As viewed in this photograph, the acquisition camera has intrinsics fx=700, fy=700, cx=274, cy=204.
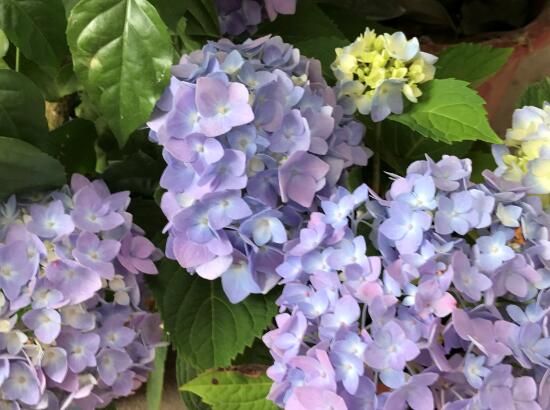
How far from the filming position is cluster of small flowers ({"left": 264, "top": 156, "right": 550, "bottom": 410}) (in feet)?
1.48

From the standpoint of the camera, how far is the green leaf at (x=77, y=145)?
71 centimetres

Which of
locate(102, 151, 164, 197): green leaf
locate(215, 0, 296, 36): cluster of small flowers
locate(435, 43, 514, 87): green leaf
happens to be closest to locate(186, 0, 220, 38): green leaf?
locate(215, 0, 296, 36): cluster of small flowers

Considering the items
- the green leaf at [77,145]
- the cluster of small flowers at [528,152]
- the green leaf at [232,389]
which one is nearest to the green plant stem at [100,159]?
the green leaf at [77,145]

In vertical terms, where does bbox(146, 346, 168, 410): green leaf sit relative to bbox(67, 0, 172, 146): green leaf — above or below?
below

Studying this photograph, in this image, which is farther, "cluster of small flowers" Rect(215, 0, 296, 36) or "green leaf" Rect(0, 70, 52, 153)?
"cluster of small flowers" Rect(215, 0, 296, 36)

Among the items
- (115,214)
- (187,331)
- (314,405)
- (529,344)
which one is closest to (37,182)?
(115,214)

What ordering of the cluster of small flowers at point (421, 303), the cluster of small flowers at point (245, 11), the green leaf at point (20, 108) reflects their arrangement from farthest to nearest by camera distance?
the cluster of small flowers at point (245, 11) → the green leaf at point (20, 108) → the cluster of small flowers at point (421, 303)

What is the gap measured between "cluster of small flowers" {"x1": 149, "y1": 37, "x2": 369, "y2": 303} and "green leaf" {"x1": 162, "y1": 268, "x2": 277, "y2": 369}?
0.04m

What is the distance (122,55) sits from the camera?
542 millimetres

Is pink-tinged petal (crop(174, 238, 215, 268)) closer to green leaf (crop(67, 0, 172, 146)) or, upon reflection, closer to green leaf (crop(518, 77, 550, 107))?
green leaf (crop(67, 0, 172, 146))

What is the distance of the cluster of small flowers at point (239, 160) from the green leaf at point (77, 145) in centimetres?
21

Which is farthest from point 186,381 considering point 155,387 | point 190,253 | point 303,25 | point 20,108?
point 303,25

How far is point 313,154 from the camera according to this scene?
54 cm

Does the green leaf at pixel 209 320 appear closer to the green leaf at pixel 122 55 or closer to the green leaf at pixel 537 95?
the green leaf at pixel 122 55
